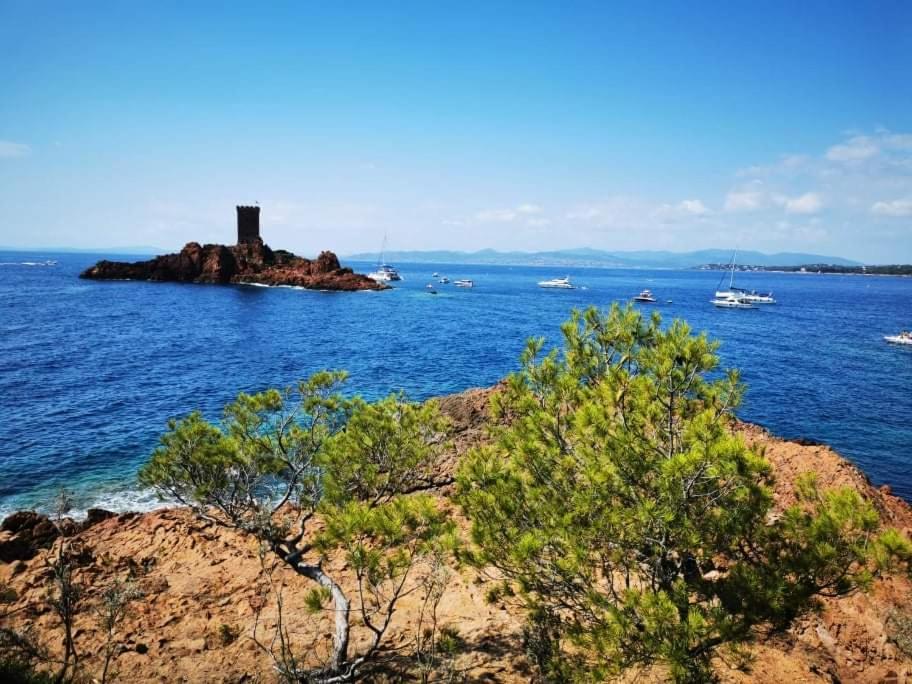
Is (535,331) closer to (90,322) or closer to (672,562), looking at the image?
(90,322)

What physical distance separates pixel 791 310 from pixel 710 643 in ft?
368

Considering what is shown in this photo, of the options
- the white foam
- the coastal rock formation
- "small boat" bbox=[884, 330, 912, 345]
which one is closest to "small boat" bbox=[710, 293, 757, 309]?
"small boat" bbox=[884, 330, 912, 345]

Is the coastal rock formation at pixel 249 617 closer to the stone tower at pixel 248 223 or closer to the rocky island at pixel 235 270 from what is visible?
the rocky island at pixel 235 270

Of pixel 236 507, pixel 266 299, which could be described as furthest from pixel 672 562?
pixel 266 299

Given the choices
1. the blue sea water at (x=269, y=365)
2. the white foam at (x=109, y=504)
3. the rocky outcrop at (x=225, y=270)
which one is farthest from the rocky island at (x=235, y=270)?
the white foam at (x=109, y=504)

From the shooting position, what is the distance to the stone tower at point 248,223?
127000 millimetres

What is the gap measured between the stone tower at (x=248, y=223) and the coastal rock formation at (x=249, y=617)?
121 metres

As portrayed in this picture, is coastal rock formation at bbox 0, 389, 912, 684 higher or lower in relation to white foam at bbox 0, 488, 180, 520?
higher

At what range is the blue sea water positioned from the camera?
24641 millimetres

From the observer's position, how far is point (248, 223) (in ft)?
420

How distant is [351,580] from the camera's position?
46.5ft

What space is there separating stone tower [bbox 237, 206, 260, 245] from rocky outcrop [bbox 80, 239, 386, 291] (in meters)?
7.66

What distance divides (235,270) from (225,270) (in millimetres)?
2912

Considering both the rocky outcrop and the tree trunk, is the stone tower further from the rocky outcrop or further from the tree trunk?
the tree trunk
